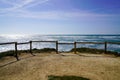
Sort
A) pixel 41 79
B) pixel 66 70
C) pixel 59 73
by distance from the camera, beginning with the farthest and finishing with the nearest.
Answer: pixel 66 70 < pixel 59 73 < pixel 41 79

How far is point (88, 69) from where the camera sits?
29.8ft

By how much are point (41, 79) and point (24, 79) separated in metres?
0.78

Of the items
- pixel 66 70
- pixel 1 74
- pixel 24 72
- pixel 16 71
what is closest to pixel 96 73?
pixel 66 70

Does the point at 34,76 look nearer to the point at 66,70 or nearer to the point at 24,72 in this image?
the point at 24,72

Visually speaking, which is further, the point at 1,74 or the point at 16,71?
the point at 16,71

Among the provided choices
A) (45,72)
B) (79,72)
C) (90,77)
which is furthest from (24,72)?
(90,77)

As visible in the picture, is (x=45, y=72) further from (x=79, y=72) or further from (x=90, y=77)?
(x=90, y=77)

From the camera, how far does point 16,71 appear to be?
348 inches

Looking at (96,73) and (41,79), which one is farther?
(96,73)

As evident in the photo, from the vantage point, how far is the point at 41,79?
7.29m

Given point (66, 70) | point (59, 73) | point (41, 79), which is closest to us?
point (41, 79)

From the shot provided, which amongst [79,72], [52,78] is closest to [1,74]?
[52,78]

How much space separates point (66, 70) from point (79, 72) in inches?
29.8

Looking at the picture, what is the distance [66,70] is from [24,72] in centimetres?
226
